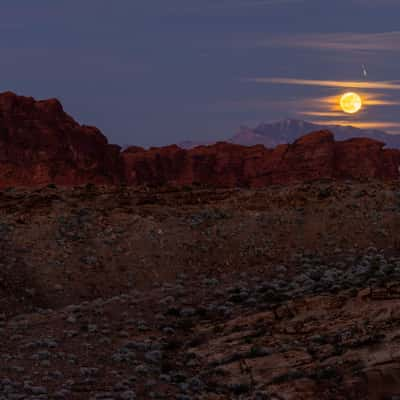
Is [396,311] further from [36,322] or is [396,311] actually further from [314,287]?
[36,322]

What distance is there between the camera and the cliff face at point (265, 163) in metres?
113

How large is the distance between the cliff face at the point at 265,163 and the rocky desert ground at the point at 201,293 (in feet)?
242

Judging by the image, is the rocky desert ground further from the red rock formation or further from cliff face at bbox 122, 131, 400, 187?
cliff face at bbox 122, 131, 400, 187

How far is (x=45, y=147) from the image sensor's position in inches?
4119

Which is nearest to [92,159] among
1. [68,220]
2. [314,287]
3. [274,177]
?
[274,177]

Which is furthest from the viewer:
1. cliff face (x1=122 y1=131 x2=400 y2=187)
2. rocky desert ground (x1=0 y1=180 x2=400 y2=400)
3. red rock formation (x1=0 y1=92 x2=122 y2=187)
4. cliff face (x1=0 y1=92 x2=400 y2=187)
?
cliff face (x1=122 y1=131 x2=400 y2=187)

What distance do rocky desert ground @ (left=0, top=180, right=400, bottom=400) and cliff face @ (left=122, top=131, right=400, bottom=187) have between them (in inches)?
2904

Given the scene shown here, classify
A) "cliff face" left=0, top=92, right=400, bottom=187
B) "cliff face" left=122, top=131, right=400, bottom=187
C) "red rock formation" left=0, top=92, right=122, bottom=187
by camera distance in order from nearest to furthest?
"red rock formation" left=0, top=92, right=122, bottom=187 < "cliff face" left=0, top=92, right=400, bottom=187 < "cliff face" left=122, top=131, right=400, bottom=187

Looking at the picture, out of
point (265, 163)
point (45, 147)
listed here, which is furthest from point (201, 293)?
point (265, 163)

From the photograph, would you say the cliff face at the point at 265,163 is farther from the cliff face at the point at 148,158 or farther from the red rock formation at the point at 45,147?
the red rock formation at the point at 45,147

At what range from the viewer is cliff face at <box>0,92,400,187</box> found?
10369 centimetres

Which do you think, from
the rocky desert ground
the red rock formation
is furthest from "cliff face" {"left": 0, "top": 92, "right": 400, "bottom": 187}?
the rocky desert ground

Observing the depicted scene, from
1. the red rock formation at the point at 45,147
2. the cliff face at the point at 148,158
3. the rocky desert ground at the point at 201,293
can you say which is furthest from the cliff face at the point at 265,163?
the rocky desert ground at the point at 201,293

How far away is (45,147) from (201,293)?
85.2m
